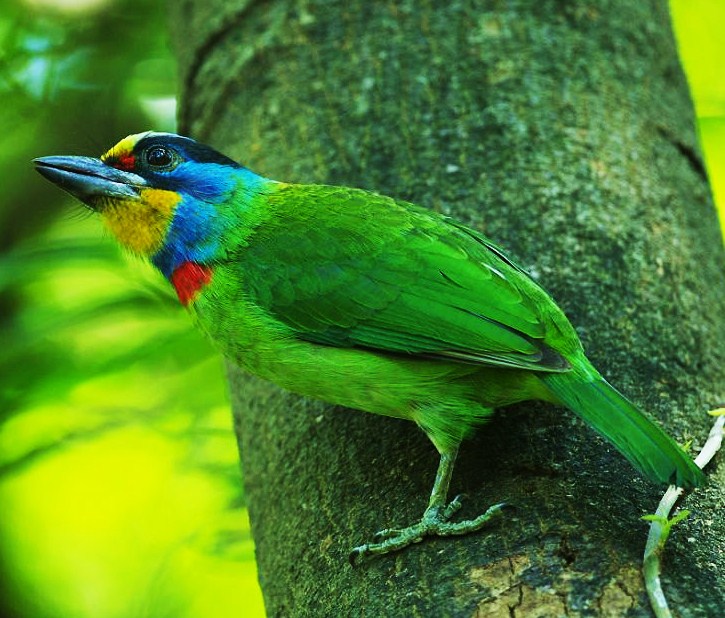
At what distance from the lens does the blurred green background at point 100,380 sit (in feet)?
15.3

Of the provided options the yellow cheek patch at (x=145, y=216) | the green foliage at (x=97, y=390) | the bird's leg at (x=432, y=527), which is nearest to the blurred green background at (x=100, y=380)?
the green foliage at (x=97, y=390)

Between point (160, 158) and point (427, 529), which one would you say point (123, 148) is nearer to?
point (160, 158)

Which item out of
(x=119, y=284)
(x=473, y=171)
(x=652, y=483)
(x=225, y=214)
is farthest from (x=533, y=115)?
(x=119, y=284)

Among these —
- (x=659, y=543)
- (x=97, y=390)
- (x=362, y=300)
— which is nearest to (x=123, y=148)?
(x=362, y=300)

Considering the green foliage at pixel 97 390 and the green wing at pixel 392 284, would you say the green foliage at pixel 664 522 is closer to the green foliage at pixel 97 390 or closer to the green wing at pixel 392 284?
the green wing at pixel 392 284

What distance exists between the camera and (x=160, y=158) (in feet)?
11.1

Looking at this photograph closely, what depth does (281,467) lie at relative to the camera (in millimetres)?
3023

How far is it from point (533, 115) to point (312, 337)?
122 centimetres

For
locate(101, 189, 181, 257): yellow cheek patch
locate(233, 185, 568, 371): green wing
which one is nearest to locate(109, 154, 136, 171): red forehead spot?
locate(101, 189, 181, 257): yellow cheek patch

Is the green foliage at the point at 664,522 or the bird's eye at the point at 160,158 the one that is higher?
the bird's eye at the point at 160,158

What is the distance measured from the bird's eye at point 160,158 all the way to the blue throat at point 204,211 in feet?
0.14

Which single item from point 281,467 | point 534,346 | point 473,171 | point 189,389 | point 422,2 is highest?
point 422,2

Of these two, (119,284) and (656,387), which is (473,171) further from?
(119,284)

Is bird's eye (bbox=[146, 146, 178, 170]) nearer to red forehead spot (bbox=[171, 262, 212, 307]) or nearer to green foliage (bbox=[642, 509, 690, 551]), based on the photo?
red forehead spot (bbox=[171, 262, 212, 307])
